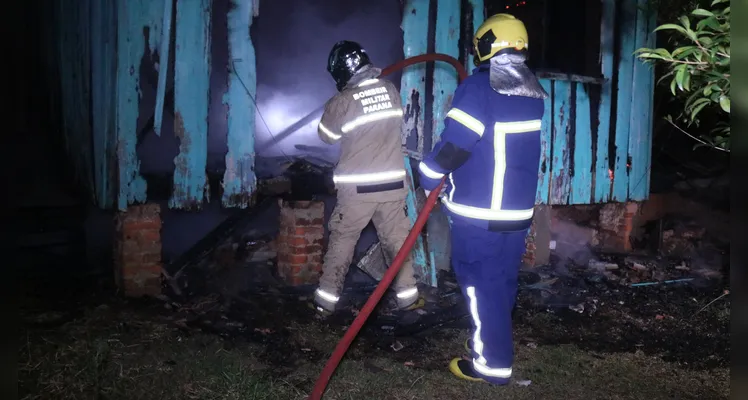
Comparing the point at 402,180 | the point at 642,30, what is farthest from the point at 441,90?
the point at 642,30

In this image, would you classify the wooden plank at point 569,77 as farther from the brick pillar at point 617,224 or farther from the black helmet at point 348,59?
the black helmet at point 348,59

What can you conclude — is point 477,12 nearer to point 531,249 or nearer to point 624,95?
point 624,95

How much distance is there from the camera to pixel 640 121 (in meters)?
6.45

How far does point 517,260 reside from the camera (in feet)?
10.7

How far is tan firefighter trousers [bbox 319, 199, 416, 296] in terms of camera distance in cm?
427

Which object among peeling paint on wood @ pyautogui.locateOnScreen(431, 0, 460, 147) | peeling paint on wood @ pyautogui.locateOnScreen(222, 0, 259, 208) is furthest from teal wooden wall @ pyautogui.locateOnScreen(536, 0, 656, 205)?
peeling paint on wood @ pyautogui.locateOnScreen(222, 0, 259, 208)

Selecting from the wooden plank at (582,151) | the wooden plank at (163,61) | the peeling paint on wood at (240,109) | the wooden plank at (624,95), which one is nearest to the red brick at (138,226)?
the peeling paint on wood at (240,109)

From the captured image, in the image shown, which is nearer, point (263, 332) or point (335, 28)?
point (263, 332)

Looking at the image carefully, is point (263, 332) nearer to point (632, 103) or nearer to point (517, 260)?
point (517, 260)

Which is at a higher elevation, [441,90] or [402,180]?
[441,90]

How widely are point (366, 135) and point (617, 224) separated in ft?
14.5

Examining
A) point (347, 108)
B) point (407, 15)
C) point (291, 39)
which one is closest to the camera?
point (347, 108)

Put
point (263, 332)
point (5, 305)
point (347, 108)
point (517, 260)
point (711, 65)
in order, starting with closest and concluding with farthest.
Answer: point (5, 305)
point (711, 65)
point (517, 260)
point (263, 332)
point (347, 108)

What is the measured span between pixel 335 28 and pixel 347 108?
289 cm
